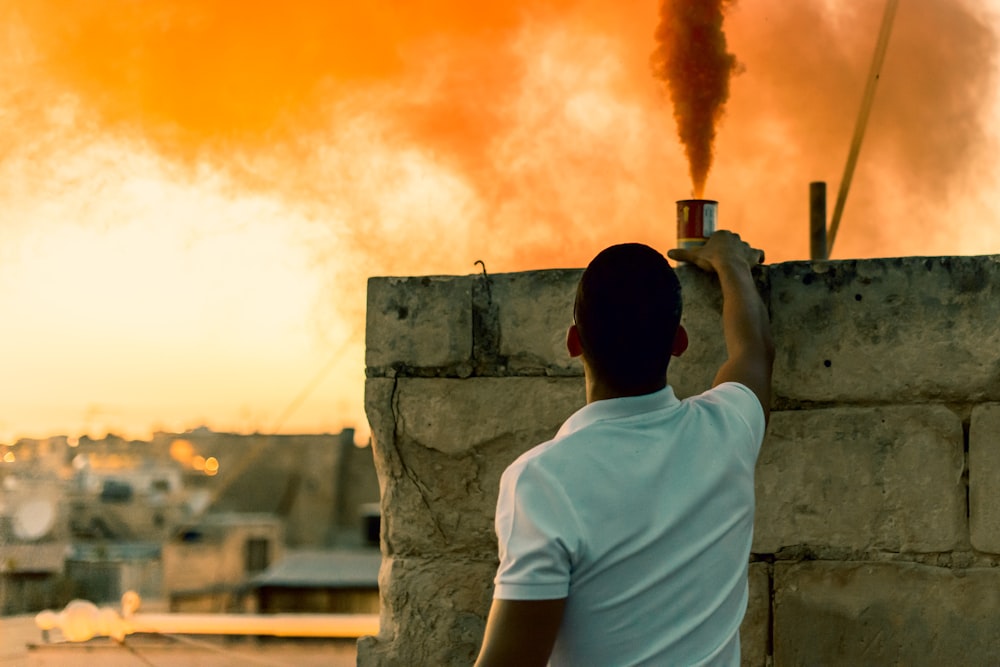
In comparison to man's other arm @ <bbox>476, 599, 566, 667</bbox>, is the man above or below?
above

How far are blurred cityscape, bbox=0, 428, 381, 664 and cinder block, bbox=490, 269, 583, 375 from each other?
3305 cm

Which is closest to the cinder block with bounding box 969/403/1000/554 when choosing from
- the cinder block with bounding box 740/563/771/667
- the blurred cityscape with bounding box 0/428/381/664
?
the cinder block with bounding box 740/563/771/667

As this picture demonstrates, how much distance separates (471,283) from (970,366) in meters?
1.34

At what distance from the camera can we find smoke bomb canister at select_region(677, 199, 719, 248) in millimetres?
2785

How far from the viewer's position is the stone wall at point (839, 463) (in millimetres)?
2695

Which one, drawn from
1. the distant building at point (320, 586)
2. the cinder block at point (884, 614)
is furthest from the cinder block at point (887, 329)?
the distant building at point (320, 586)

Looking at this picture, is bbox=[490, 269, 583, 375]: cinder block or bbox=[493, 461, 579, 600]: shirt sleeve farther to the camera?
bbox=[490, 269, 583, 375]: cinder block

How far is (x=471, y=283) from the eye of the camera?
2.99m

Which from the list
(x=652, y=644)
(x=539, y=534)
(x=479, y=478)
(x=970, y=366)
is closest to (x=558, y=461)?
(x=539, y=534)

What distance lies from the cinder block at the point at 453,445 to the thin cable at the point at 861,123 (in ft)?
3.74

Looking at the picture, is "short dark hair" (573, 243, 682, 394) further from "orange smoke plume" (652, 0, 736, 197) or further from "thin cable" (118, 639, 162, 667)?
"thin cable" (118, 639, 162, 667)

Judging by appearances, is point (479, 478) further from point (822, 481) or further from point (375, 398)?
point (822, 481)

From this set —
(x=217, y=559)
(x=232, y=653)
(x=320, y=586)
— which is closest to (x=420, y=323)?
(x=232, y=653)

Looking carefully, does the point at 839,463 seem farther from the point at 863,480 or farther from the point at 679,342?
the point at 679,342
